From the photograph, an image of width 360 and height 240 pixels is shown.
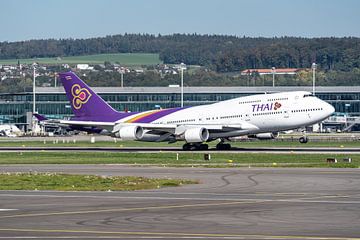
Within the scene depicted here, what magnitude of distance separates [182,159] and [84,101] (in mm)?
24988

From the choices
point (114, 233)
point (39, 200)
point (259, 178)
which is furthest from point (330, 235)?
point (259, 178)

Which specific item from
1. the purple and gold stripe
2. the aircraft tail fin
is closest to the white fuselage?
the purple and gold stripe

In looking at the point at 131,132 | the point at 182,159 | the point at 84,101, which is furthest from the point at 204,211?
the point at 84,101

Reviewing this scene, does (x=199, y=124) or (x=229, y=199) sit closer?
(x=229, y=199)

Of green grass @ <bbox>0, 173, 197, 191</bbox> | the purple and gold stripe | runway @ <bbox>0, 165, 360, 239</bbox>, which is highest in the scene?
the purple and gold stripe

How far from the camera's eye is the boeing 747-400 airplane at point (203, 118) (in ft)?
285

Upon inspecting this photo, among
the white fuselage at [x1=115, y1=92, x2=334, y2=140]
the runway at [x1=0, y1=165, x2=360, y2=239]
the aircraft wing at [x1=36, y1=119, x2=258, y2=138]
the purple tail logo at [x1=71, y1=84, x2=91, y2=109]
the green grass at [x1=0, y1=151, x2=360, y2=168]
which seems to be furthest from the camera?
the purple tail logo at [x1=71, y1=84, x2=91, y2=109]

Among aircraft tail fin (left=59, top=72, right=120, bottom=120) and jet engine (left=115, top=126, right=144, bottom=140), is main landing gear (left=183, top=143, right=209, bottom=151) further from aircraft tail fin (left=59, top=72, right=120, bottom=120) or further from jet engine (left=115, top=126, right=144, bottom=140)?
aircraft tail fin (left=59, top=72, right=120, bottom=120)

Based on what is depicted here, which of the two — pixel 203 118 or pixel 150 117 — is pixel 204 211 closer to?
pixel 203 118

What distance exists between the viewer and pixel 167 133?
→ 9106 centimetres

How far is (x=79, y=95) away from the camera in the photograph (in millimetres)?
96438

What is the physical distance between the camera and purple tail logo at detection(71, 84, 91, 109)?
316 ft

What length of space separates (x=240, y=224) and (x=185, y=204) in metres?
7.00

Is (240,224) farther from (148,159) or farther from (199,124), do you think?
(199,124)
